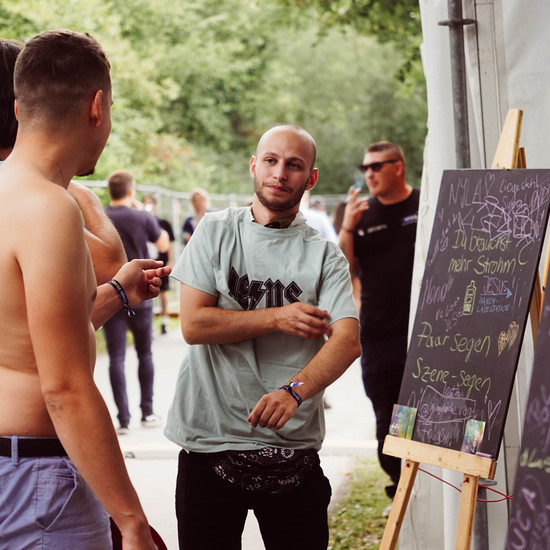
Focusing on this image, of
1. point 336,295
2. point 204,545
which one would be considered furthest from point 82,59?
point 204,545

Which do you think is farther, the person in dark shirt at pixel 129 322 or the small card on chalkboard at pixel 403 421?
the person in dark shirt at pixel 129 322

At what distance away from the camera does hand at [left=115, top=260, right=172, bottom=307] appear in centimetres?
288

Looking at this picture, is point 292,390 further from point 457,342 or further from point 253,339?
point 457,342

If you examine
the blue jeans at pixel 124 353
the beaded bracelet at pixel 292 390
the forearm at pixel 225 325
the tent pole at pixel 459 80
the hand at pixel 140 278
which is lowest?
the blue jeans at pixel 124 353

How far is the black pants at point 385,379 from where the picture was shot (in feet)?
20.0

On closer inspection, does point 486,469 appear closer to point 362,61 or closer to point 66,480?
point 66,480

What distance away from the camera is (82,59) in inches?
90.4

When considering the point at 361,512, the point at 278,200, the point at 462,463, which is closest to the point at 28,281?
the point at 278,200

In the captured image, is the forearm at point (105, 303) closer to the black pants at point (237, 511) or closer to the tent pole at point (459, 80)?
the black pants at point (237, 511)

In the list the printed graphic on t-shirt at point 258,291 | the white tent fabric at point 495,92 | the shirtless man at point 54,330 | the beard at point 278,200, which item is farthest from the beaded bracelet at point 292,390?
the white tent fabric at point 495,92

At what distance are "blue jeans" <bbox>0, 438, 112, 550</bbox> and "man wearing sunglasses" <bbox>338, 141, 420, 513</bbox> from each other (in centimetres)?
401

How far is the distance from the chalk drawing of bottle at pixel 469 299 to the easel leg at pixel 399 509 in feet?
2.14

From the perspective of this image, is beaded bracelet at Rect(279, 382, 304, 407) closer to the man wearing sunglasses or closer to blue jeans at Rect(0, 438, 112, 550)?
Answer: blue jeans at Rect(0, 438, 112, 550)

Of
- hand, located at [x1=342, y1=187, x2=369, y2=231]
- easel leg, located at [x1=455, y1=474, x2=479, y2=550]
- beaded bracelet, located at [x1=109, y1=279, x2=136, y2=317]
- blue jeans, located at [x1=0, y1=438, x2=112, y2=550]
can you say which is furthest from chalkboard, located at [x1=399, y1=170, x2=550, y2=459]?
hand, located at [x1=342, y1=187, x2=369, y2=231]
